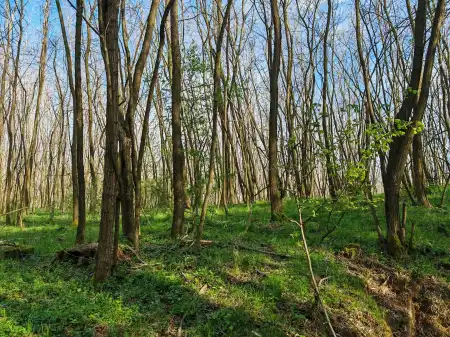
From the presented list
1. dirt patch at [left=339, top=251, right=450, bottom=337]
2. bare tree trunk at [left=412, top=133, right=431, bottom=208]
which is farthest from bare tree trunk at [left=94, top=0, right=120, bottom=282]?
bare tree trunk at [left=412, top=133, right=431, bottom=208]

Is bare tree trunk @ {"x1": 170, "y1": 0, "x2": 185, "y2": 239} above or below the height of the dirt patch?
above

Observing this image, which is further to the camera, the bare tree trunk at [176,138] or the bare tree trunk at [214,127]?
the bare tree trunk at [176,138]

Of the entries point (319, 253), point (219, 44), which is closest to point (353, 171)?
point (319, 253)

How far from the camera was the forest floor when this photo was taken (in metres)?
4.15

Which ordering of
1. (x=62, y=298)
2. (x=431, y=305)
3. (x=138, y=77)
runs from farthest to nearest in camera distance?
1. (x=138, y=77)
2. (x=431, y=305)
3. (x=62, y=298)

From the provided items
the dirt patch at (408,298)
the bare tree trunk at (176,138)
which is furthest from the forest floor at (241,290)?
the bare tree trunk at (176,138)

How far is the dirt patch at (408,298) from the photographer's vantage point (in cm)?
515

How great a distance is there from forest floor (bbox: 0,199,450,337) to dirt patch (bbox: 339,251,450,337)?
0.01 meters

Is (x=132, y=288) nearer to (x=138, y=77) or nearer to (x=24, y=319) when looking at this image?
(x=24, y=319)

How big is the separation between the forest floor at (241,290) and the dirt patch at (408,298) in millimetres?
14

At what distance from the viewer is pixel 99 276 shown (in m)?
5.00

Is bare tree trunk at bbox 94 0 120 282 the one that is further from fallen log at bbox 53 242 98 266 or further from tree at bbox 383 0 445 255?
tree at bbox 383 0 445 255

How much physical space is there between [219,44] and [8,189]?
9600 millimetres

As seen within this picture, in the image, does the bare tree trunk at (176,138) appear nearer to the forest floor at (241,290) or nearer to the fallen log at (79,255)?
the forest floor at (241,290)
